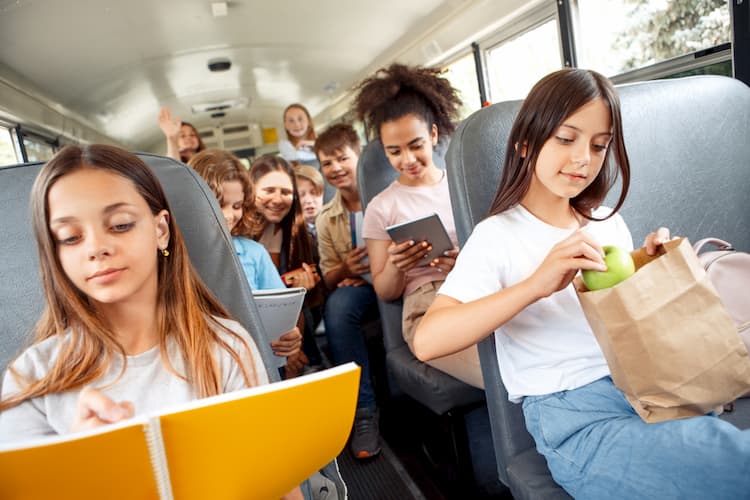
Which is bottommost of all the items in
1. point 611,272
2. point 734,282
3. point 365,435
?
point 365,435

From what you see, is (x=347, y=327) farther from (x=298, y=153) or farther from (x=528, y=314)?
(x=298, y=153)

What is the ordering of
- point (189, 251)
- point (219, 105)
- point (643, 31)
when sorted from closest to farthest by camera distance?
point (189, 251)
point (643, 31)
point (219, 105)

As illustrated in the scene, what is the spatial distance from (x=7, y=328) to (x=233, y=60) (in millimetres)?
8194

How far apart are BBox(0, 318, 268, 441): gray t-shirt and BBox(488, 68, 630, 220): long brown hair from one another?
675 mm

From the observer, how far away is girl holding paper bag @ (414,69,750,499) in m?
0.96

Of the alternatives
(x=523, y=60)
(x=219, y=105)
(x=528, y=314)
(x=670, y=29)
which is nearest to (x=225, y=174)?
(x=528, y=314)

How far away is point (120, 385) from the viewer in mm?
949

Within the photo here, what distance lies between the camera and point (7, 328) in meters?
1.02

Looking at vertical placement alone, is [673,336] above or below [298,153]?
below

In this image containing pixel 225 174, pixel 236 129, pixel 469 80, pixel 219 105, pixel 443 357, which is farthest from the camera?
pixel 236 129

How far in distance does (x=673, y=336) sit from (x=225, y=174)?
1524 mm

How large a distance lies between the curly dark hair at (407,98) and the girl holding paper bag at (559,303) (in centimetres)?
92

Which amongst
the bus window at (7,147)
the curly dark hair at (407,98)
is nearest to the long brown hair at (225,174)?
the curly dark hair at (407,98)

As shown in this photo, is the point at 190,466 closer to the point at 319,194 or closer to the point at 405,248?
the point at 405,248
